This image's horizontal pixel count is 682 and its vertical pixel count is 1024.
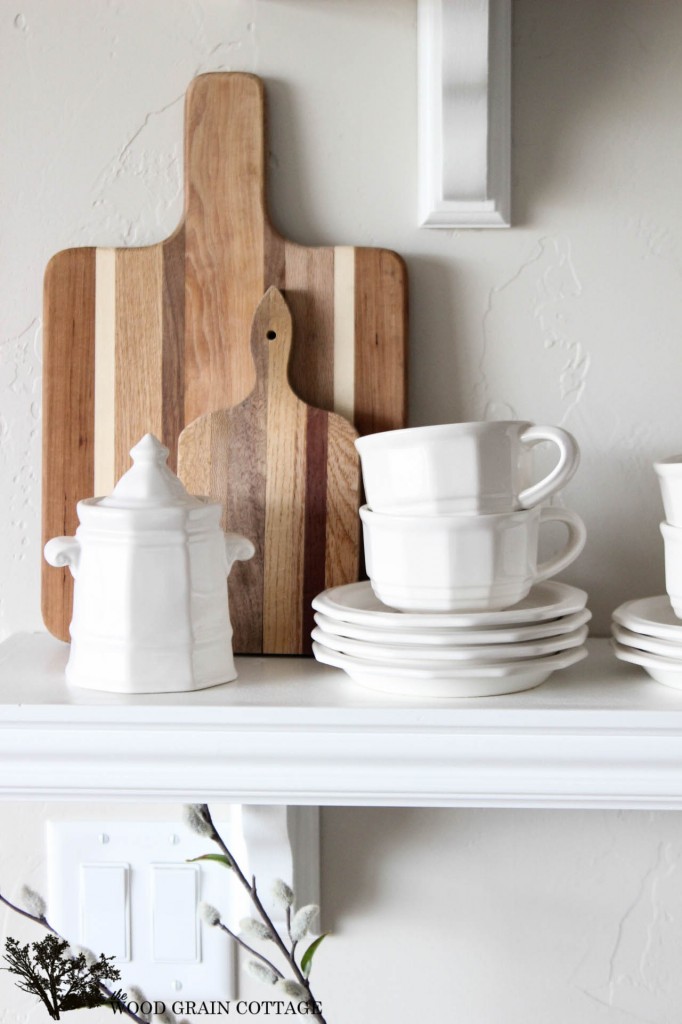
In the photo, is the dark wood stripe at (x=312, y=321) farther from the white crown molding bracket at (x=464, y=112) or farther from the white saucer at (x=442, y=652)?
the white saucer at (x=442, y=652)

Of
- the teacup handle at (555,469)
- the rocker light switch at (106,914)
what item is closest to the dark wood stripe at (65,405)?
the rocker light switch at (106,914)

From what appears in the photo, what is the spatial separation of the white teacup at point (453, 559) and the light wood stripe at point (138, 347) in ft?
0.75

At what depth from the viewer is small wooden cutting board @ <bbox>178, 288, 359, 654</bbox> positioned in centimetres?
73

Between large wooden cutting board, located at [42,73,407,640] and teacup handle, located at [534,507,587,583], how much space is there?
0.15m

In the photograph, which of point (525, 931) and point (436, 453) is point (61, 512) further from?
point (525, 931)

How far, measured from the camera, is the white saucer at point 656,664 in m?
0.62

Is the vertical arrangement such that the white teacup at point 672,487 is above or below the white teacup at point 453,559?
above

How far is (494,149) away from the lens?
0.74 m

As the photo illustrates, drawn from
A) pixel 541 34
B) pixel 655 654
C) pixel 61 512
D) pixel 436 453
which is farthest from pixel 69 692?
pixel 541 34

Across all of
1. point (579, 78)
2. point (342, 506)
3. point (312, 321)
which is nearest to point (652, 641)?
point (342, 506)

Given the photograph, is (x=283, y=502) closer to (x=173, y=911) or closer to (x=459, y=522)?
(x=459, y=522)

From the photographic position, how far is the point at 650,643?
624mm

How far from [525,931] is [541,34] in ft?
2.39

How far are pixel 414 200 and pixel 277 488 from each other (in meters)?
0.25
